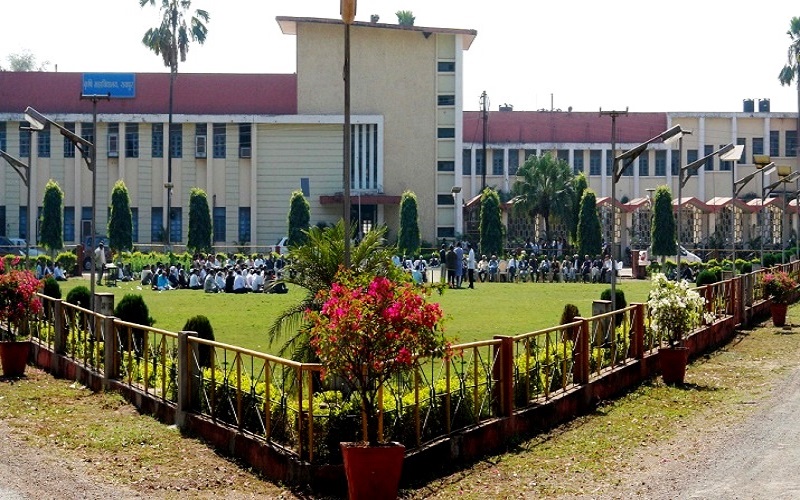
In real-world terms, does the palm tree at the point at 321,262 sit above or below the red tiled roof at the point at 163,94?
below

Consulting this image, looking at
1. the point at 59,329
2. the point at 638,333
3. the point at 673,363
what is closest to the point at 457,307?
the point at 638,333

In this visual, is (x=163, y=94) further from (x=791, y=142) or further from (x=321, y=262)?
(x=321, y=262)

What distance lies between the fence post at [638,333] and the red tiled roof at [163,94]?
4054 centimetres

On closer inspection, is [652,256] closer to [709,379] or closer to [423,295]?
[709,379]

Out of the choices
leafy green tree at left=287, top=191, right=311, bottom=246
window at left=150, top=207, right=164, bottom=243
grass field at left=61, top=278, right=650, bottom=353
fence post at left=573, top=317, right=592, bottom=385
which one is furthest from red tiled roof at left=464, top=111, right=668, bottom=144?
fence post at left=573, top=317, right=592, bottom=385

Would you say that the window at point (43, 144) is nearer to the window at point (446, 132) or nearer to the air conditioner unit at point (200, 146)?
the air conditioner unit at point (200, 146)

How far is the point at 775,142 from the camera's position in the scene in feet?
218

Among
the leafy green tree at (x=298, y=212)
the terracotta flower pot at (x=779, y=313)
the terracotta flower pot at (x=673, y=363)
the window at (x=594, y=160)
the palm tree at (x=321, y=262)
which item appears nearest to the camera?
the palm tree at (x=321, y=262)

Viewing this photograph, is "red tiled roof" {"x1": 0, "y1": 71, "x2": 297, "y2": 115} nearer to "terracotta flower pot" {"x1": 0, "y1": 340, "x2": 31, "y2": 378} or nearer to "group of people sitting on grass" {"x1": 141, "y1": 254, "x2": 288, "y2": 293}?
"group of people sitting on grass" {"x1": 141, "y1": 254, "x2": 288, "y2": 293}

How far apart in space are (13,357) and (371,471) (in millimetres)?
9690

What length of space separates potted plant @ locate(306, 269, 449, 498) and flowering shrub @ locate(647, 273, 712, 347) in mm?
8346

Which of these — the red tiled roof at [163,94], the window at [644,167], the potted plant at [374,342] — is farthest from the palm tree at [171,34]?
the potted plant at [374,342]

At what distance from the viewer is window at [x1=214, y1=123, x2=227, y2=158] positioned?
56.0 m

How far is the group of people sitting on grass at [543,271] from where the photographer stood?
143 ft
